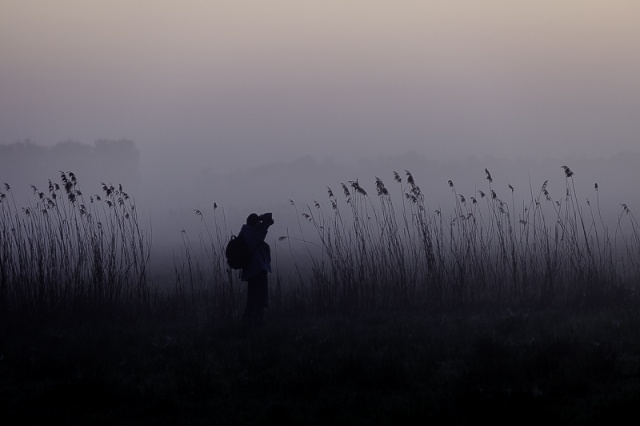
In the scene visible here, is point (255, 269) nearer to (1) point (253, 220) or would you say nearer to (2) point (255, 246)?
(2) point (255, 246)

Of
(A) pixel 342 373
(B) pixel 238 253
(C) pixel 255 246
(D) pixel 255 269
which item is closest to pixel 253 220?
(C) pixel 255 246

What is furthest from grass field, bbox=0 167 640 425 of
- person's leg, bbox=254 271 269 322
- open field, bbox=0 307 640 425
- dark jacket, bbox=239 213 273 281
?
dark jacket, bbox=239 213 273 281

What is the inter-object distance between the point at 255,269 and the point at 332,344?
2.24 metres

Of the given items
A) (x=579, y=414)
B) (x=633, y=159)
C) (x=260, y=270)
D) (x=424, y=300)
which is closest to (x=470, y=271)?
(x=424, y=300)

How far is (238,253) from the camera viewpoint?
10.9m

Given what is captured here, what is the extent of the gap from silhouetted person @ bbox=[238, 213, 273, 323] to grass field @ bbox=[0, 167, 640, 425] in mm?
416

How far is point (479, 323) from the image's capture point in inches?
400

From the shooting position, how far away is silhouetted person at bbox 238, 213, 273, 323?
11031 mm

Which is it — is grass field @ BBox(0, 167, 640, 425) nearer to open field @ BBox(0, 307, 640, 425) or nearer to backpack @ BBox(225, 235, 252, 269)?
open field @ BBox(0, 307, 640, 425)

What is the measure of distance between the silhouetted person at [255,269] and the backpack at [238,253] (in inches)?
3.3

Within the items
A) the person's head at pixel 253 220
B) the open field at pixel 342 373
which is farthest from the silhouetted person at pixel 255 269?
the open field at pixel 342 373

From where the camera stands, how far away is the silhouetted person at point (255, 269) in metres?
11.0

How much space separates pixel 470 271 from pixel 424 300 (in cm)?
86

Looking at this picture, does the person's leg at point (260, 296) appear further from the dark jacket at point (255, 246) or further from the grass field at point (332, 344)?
the grass field at point (332, 344)
